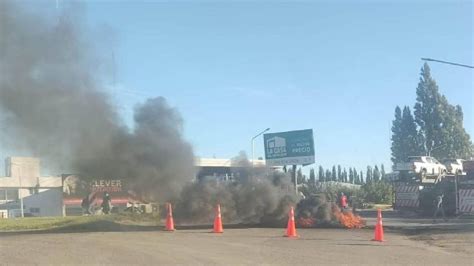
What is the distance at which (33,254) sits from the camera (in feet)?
35.4

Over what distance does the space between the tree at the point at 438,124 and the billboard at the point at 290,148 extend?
29.2 metres

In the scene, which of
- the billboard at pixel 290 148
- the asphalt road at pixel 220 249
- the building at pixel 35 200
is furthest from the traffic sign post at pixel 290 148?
the asphalt road at pixel 220 249

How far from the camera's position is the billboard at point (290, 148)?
135 feet

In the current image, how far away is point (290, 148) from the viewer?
4172 centimetres

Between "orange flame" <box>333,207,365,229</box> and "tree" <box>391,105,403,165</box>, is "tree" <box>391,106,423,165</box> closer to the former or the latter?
"tree" <box>391,105,403,165</box>

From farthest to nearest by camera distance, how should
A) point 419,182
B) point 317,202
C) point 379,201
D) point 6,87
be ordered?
point 379,201
point 419,182
point 317,202
point 6,87

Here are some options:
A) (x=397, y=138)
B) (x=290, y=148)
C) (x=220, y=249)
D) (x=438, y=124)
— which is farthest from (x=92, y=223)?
(x=397, y=138)

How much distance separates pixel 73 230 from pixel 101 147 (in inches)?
101

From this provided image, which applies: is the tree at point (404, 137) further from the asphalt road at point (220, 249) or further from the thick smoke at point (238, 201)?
the asphalt road at point (220, 249)

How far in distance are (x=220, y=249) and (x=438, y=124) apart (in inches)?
2317

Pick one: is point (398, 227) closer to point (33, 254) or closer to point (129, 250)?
point (129, 250)

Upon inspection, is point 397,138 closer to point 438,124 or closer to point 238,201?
point 438,124

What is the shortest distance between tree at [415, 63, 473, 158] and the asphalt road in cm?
5291

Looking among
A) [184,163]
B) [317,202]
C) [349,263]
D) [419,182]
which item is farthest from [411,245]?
[419,182]
